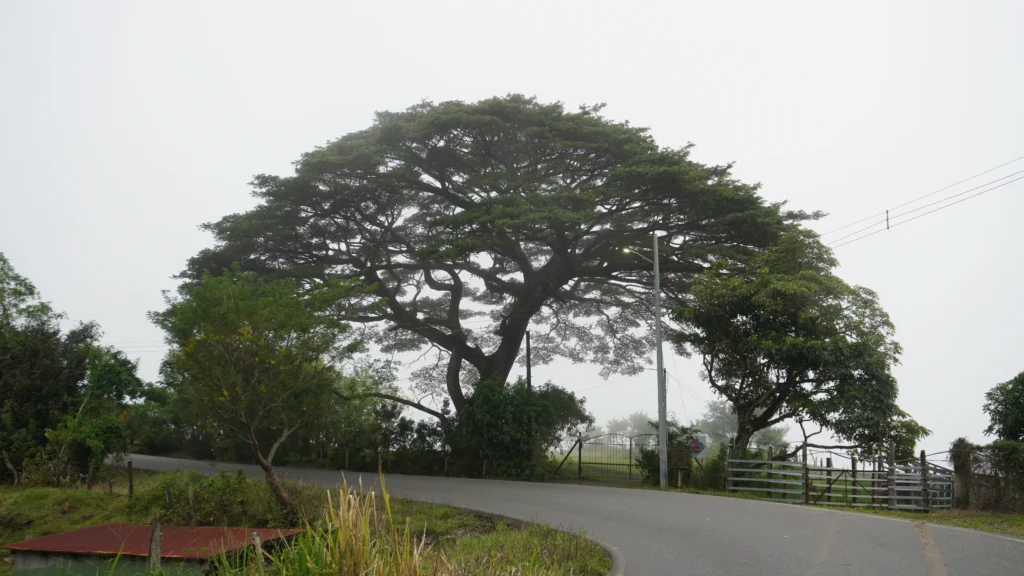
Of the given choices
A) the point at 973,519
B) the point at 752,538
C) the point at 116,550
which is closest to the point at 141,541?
the point at 116,550

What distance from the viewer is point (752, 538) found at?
461 inches

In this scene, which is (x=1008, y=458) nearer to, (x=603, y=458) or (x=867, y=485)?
(x=867, y=485)

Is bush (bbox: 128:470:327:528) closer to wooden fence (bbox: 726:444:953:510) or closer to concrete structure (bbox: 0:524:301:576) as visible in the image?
concrete structure (bbox: 0:524:301:576)

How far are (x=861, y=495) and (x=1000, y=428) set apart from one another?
473cm

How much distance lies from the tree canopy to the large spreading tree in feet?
7.80

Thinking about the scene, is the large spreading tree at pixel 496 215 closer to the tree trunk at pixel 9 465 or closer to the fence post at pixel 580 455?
the fence post at pixel 580 455

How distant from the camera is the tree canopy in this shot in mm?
21125

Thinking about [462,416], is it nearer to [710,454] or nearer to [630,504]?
[710,454]

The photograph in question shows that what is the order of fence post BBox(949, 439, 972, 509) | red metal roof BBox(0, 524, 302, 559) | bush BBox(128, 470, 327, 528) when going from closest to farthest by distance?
1. red metal roof BBox(0, 524, 302, 559)
2. bush BBox(128, 470, 327, 528)
3. fence post BBox(949, 439, 972, 509)

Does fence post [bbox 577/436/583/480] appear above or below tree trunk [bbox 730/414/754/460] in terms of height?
below

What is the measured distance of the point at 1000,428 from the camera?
2069cm

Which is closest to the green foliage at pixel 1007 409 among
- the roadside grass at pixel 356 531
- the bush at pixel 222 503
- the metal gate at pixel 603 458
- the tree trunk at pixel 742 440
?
the tree trunk at pixel 742 440

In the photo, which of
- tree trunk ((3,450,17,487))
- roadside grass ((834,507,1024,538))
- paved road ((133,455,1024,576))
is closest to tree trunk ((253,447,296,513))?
Result: paved road ((133,455,1024,576))

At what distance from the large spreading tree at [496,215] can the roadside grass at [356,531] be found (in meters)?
7.92
